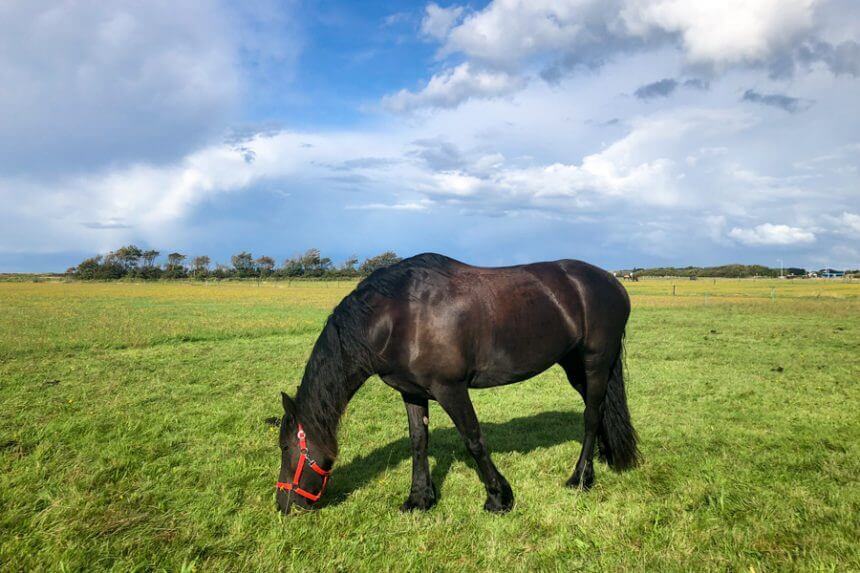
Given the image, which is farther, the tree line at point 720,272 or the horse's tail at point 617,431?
the tree line at point 720,272

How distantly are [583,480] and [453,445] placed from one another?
173 cm

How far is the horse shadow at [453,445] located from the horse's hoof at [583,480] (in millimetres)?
997

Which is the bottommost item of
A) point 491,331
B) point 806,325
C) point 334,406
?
point 806,325

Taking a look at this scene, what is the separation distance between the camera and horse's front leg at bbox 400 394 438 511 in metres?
4.10

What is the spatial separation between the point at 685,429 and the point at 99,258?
13414cm

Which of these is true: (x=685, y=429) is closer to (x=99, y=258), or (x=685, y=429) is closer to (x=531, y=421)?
(x=531, y=421)

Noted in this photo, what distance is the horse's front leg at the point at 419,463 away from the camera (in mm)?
4098

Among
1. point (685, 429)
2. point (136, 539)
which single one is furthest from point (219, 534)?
point (685, 429)

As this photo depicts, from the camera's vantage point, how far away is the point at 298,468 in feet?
12.4

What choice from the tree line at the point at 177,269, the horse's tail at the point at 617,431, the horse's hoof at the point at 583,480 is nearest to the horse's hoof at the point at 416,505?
the horse's hoof at the point at 583,480

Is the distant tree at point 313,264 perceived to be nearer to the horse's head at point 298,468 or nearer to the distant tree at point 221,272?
the distant tree at point 221,272

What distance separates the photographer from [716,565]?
3051 mm

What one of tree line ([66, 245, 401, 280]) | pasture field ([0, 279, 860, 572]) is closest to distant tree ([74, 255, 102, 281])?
tree line ([66, 245, 401, 280])

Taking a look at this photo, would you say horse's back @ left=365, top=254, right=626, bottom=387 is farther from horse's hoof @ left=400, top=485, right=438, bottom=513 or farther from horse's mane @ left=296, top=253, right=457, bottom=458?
horse's hoof @ left=400, top=485, right=438, bottom=513
